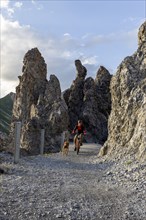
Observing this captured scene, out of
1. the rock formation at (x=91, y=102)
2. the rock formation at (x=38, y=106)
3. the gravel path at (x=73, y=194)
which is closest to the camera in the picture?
the gravel path at (x=73, y=194)

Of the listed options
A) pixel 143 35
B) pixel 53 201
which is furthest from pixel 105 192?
pixel 143 35

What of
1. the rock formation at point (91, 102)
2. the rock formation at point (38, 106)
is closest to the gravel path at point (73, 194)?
the rock formation at point (38, 106)

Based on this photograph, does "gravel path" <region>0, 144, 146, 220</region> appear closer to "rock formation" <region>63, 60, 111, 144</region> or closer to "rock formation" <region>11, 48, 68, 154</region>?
"rock formation" <region>11, 48, 68, 154</region>

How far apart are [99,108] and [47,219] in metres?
51.6

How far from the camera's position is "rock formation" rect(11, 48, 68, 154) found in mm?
42019

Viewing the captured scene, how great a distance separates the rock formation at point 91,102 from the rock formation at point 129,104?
30.8 m

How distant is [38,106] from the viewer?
50.7 meters

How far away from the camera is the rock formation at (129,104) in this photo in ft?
65.4

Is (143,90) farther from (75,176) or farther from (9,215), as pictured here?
(9,215)

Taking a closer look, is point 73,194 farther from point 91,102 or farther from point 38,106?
point 91,102

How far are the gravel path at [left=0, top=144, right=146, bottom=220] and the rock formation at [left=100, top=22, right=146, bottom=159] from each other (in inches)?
193

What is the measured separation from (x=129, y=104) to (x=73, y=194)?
41.0ft

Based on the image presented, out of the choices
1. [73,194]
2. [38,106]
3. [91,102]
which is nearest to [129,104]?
[73,194]

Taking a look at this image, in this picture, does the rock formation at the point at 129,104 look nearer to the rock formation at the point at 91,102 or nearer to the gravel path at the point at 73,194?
the gravel path at the point at 73,194
